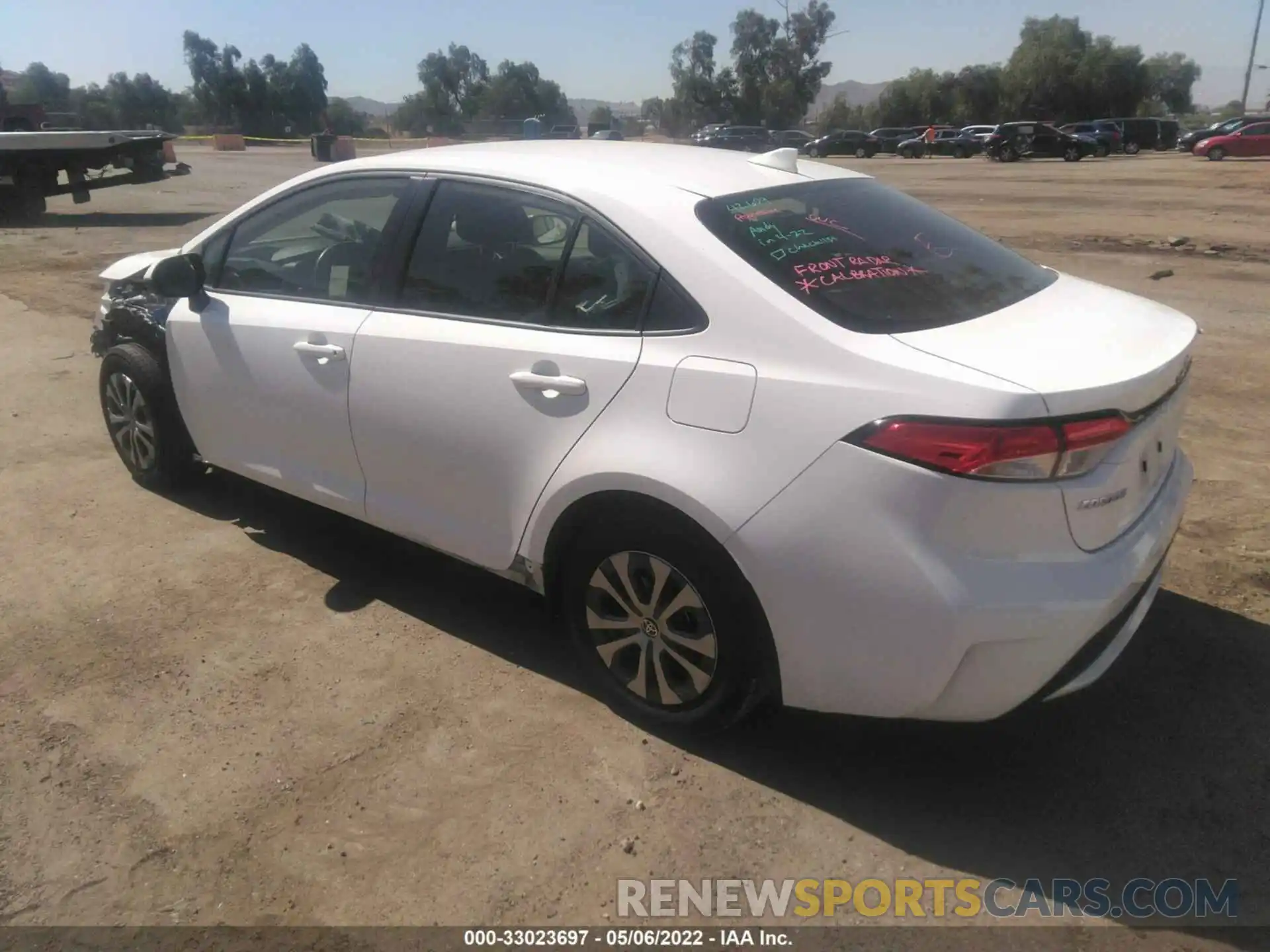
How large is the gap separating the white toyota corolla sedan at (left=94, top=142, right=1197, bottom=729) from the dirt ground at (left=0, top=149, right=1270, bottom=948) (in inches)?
14.1

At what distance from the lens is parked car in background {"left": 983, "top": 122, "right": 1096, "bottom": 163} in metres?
37.7

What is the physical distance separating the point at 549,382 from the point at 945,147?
48324 mm

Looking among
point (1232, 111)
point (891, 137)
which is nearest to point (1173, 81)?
point (1232, 111)

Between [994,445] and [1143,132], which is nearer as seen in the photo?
[994,445]

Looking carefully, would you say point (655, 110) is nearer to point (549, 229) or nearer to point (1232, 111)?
point (1232, 111)

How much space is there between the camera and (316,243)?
4062 mm

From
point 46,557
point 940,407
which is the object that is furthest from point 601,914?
point 46,557

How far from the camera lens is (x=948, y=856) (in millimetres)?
2596

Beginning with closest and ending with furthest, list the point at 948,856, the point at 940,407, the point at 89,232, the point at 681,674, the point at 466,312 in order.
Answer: the point at 940,407
the point at 948,856
the point at 681,674
the point at 466,312
the point at 89,232

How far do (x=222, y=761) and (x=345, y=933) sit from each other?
85 centimetres

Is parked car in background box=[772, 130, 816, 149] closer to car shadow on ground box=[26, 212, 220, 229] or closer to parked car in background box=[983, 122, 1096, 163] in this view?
parked car in background box=[983, 122, 1096, 163]

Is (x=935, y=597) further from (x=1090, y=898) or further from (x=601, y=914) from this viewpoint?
(x=601, y=914)

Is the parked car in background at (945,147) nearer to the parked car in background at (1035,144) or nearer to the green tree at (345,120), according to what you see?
the parked car in background at (1035,144)

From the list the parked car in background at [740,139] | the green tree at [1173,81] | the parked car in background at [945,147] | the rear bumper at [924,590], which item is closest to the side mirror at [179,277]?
the rear bumper at [924,590]
